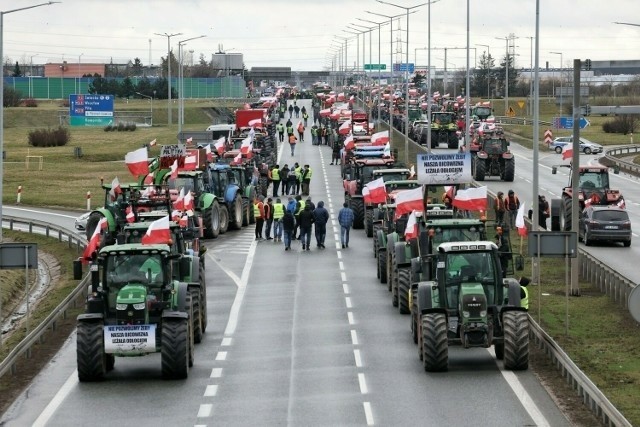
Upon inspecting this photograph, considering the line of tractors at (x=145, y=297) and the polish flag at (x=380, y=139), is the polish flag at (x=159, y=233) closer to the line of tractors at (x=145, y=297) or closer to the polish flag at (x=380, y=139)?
the line of tractors at (x=145, y=297)

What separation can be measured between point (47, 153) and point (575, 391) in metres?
80.7

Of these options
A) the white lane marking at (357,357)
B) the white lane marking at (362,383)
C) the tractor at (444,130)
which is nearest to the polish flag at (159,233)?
the white lane marking at (357,357)

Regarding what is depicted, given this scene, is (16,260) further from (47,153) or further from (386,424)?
(47,153)

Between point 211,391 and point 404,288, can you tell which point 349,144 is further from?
point 211,391

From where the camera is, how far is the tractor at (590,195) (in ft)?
161

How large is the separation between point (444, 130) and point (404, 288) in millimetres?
61005

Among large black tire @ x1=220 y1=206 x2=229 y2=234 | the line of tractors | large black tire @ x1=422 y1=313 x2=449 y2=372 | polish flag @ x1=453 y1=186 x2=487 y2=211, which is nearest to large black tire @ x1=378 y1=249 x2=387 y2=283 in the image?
polish flag @ x1=453 y1=186 x2=487 y2=211

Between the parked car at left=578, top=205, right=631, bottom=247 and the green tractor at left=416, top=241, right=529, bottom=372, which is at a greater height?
the green tractor at left=416, top=241, right=529, bottom=372

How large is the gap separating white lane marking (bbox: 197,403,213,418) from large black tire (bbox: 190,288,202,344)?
529 cm

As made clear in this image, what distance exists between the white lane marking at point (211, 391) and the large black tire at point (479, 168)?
158 feet

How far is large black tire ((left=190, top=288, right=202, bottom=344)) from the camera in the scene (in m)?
28.5

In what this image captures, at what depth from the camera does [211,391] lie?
24234 mm

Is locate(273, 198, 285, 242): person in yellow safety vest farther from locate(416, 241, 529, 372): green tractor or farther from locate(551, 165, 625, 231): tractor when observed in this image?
locate(416, 241, 529, 372): green tractor

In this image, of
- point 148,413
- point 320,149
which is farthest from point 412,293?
point 320,149
